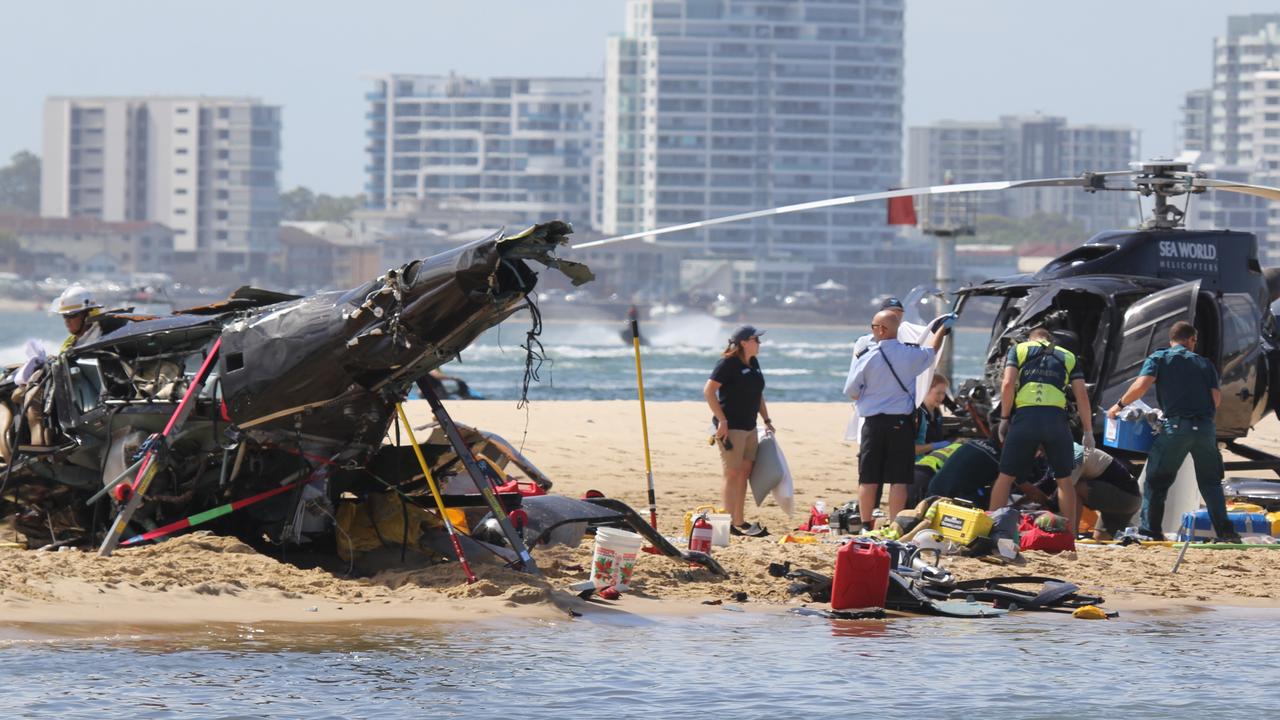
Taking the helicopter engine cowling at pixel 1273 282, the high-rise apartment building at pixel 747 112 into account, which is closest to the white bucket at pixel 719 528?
the helicopter engine cowling at pixel 1273 282

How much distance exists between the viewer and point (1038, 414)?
1225 centimetres

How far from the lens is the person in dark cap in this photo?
13078 millimetres

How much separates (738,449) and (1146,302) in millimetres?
3254

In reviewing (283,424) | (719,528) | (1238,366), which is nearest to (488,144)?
(1238,366)

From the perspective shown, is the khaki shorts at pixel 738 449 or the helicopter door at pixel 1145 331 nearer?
the khaki shorts at pixel 738 449

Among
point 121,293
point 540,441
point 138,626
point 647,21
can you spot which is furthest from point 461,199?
point 138,626

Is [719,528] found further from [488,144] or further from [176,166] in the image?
[488,144]

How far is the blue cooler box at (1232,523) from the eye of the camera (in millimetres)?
12523

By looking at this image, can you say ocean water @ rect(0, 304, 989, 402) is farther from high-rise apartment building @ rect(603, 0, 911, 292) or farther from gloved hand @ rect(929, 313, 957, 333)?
high-rise apartment building @ rect(603, 0, 911, 292)

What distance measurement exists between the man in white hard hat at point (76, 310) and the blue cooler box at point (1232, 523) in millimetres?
7179

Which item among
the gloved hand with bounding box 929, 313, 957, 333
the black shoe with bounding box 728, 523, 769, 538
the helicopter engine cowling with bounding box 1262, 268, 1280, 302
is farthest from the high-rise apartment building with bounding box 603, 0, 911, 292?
the black shoe with bounding box 728, 523, 769, 538

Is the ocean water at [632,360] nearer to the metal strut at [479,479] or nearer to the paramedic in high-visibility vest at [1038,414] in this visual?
the metal strut at [479,479]

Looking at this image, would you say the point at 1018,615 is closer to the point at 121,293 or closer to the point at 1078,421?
the point at 1078,421

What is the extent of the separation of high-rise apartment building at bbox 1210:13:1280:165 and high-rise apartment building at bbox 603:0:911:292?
44825 millimetres
